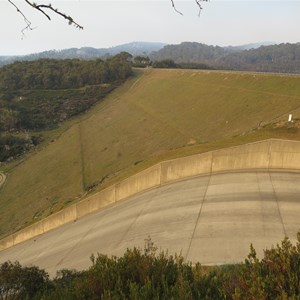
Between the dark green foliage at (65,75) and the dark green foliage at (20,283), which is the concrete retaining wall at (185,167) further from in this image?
the dark green foliage at (65,75)

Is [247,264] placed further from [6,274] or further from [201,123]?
[201,123]

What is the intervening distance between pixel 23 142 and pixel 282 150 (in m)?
46.7

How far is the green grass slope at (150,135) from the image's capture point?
31.8 m

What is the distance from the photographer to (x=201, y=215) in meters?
19.3

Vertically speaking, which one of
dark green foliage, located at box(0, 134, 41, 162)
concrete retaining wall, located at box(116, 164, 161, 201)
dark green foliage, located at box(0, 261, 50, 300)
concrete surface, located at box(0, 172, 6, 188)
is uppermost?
dark green foliage, located at box(0, 261, 50, 300)

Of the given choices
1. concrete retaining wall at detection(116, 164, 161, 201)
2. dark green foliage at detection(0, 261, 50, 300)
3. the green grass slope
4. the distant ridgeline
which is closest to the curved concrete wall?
concrete retaining wall at detection(116, 164, 161, 201)

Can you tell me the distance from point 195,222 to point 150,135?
24242mm

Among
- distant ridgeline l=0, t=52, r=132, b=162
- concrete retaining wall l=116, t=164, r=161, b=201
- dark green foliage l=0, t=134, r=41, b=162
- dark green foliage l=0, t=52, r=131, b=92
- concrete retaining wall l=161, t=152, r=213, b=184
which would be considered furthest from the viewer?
dark green foliage l=0, t=52, r=131, b=92

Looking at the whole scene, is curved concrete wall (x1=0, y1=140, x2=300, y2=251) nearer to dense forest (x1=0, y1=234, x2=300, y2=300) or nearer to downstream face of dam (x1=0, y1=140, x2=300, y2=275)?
downstream face of dam (x1=0, y1=140, x2=300, y2=275)

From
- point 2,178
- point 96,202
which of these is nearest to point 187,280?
point 96,202

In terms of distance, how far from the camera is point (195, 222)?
18734 mm

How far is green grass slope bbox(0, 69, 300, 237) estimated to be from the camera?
104ft

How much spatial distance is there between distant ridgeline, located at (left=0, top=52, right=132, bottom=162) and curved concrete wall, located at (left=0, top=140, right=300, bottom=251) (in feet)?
103

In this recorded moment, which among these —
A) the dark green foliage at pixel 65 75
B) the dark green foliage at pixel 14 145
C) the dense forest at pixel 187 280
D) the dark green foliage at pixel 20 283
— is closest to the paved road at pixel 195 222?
the dark green foliage at pixel 20 283
